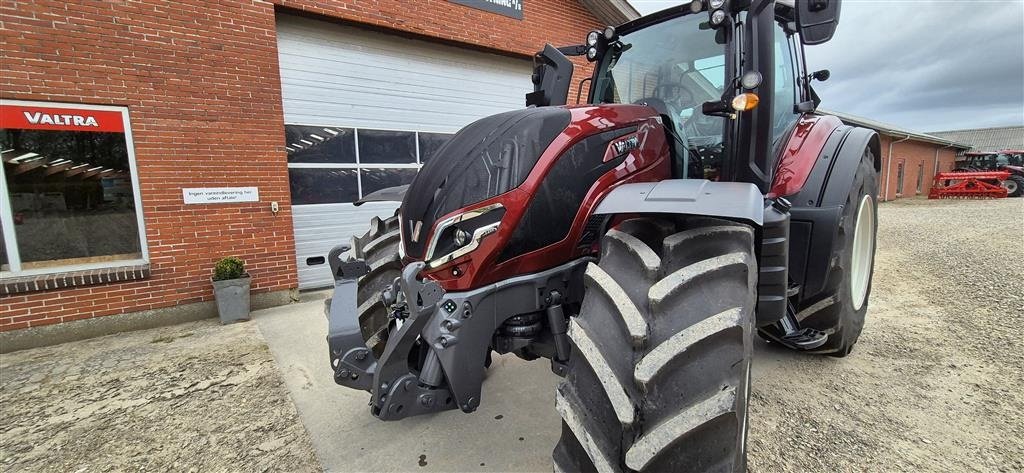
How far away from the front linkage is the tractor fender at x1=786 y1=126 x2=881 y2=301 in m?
1.33

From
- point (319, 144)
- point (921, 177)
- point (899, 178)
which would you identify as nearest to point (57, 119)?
point (319, 144)

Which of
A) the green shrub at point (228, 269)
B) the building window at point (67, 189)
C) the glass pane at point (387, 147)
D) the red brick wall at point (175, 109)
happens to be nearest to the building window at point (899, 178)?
the glass pane at point (387, 147)

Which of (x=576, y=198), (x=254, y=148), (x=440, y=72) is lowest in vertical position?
(x=576, y=198)

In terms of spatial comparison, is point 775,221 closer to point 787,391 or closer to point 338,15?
point 787,391

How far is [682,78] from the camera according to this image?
8.05 ft

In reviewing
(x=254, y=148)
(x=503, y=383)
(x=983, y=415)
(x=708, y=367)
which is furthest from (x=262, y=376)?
(x=983, y=415)

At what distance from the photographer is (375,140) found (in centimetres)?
593

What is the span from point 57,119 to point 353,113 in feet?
8.88

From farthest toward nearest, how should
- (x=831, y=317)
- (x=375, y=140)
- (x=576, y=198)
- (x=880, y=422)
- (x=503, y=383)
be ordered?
(x=375, y=140)
(x=503, y=383)
(x=831, y=317)
(x=880, y=422)
(x=576, y=198)

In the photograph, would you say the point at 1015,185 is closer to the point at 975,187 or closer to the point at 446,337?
the point at 975,187

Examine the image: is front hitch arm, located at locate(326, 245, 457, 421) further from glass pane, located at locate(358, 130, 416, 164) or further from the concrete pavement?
glass pane, located at locate(358, 130, 416, 164)

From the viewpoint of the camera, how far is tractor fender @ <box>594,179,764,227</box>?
1.45 meters

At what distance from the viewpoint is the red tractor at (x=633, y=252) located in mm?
1262

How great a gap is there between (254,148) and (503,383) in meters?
3.85
